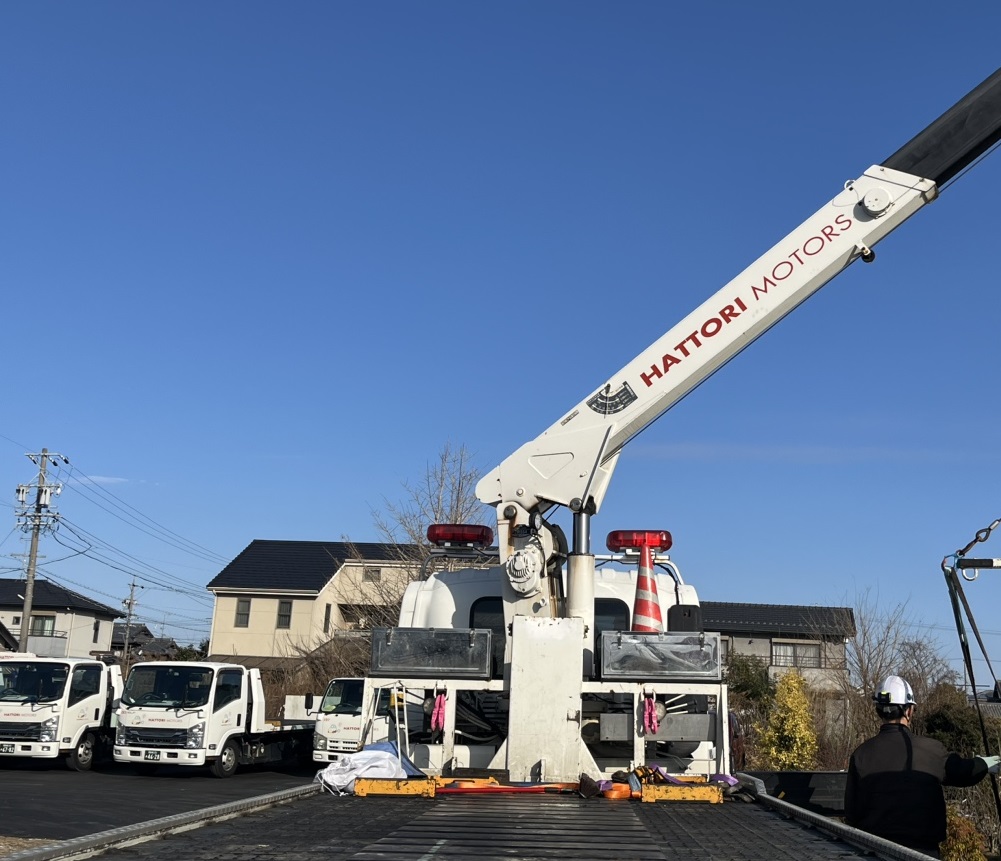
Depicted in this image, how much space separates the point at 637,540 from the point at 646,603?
2.75 feet

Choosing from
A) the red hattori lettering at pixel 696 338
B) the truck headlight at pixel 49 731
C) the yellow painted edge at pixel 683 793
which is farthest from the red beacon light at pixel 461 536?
the truck headlight at pixel 49 731

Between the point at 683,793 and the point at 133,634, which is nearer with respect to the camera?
the point at 683,793

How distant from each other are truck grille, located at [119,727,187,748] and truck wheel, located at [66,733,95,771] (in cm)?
126

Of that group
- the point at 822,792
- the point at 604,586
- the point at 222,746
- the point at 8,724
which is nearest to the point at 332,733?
the point at 222,746

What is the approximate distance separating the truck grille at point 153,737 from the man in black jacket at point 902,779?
15208mm

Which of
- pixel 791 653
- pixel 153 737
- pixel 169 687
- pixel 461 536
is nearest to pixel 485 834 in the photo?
pixel 461 536

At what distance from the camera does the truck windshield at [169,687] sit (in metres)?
19.1

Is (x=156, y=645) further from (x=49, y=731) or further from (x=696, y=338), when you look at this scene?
(x=696, y=338)

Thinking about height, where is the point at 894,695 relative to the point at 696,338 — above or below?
below

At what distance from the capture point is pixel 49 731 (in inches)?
753

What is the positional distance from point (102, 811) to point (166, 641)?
84.0 m

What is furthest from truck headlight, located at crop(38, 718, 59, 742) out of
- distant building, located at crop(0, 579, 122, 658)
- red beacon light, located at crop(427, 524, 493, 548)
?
distant building, located at crop(0, 579, 122, 658)

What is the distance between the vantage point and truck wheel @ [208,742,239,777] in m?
19.4

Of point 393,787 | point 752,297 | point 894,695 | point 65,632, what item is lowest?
point 393,787
